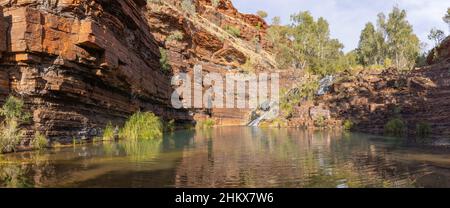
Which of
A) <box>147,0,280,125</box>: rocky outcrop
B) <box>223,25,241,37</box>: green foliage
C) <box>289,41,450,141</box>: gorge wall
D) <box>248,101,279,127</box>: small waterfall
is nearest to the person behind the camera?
<box>289,41,450,141</box>: gorge wall

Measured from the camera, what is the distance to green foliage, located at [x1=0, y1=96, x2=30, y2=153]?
14.5 metres

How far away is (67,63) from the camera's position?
59.9ft

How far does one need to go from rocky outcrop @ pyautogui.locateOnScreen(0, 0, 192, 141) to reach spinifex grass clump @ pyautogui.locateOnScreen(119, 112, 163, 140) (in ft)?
2.30

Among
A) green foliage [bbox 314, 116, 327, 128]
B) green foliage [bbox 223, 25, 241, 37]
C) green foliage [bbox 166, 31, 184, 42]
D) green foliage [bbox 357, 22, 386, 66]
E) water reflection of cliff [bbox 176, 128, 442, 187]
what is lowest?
water reflection of cliff [bbox 176, 128, 442, 187]

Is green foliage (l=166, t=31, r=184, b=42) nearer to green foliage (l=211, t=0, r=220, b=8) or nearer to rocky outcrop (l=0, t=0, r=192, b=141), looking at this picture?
rocky outcrop (l=0, t=0, r=192, b=141)

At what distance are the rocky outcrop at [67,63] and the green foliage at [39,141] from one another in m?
0.34

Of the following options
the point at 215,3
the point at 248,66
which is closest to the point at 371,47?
the point at 248,66

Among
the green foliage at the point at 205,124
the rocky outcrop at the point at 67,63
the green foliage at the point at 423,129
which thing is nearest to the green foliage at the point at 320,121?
the green foliage at the point at 205,124

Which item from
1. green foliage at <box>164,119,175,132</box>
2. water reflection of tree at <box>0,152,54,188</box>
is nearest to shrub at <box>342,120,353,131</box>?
green foliage at <box>164,119,175,132</box>

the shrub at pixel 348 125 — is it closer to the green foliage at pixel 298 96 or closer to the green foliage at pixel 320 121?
the green foliage at pixel 320 121

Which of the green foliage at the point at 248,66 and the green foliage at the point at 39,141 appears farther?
the green foliage at the point at 248,66

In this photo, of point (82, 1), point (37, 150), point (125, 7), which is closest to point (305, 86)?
point (125, 7)

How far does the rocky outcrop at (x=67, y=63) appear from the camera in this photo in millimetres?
16750

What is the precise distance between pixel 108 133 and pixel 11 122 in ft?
22.6
